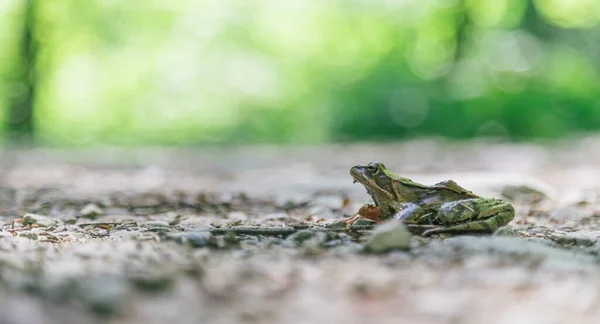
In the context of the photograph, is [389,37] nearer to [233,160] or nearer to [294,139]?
[294,139]

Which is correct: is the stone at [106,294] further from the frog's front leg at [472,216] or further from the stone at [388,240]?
the frog's front leg at [472,216]

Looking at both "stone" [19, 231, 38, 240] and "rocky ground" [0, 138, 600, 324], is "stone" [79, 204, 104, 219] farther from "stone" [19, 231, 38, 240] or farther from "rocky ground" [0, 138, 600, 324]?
"stone" [19, 231, 38, 240]

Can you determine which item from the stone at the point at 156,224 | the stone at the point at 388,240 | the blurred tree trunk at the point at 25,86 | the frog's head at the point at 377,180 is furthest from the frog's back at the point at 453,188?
the blurred tree trunk at the point at 25,86

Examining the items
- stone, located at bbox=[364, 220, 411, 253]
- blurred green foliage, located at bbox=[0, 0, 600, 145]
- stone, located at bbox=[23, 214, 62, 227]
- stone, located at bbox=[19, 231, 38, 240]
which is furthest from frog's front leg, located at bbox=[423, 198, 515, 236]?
blurred green foliage, located at bbox=[0, 0, 600, 145]

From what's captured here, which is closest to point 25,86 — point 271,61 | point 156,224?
point 271,61

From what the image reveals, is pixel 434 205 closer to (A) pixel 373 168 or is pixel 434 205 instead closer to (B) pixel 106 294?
(A) pixel 373 168

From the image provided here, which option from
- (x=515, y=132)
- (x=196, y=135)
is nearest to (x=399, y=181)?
(x=515, y=132)
